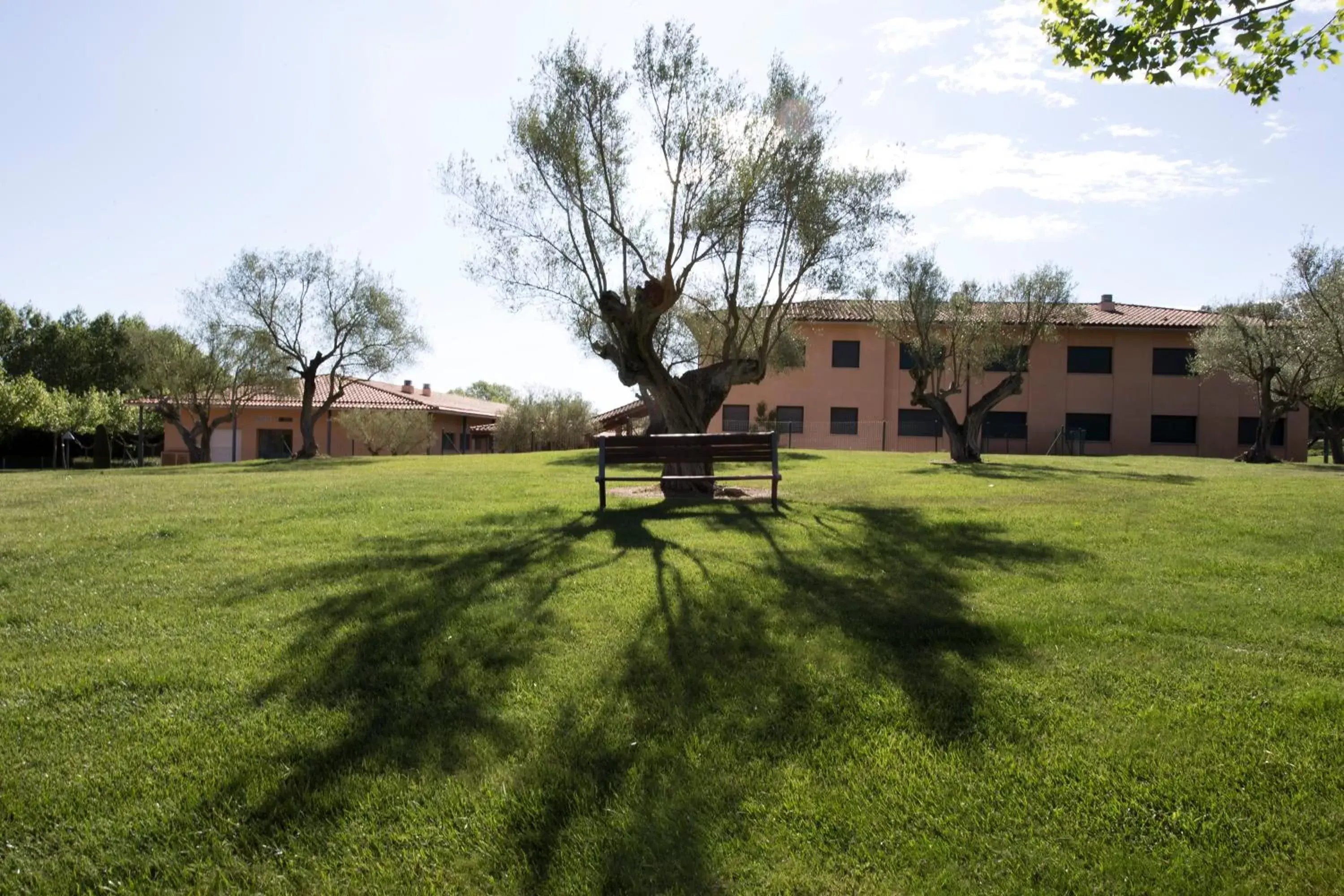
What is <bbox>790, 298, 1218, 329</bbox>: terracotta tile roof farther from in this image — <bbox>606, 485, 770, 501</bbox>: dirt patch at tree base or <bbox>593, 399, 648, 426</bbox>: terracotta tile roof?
<bbox>606, 485, 770, 501</bbox>: dirt patch at tree base

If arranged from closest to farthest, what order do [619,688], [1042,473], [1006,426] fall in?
[619,688], [1042,473], [1006,426]

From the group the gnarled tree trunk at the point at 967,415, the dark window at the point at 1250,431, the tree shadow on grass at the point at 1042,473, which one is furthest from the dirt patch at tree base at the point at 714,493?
the dark window at the point at 1250,431

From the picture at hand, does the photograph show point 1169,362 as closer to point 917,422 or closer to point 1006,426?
point 1006,426

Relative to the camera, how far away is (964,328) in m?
25.5

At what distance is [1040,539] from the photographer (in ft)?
26.6

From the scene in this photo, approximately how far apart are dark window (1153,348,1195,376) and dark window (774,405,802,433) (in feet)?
52.6

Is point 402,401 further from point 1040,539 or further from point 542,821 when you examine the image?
point 542,821

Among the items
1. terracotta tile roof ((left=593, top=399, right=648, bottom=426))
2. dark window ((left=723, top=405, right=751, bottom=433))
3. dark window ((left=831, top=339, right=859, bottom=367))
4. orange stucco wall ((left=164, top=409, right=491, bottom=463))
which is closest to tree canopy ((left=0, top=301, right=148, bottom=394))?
orange stucco wall ((left=164, top=409, right=491, bottom=463))

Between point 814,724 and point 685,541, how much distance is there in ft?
14.2

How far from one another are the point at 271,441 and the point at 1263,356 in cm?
4204

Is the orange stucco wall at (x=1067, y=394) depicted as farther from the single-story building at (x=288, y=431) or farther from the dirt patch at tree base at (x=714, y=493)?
A: the dirt patch at tree base at (x=714, y=493)

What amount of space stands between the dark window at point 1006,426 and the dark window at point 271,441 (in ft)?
107

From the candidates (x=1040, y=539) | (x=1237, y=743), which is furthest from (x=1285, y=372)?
(x=1237, y=743)

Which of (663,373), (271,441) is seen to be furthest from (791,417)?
(663,373)
